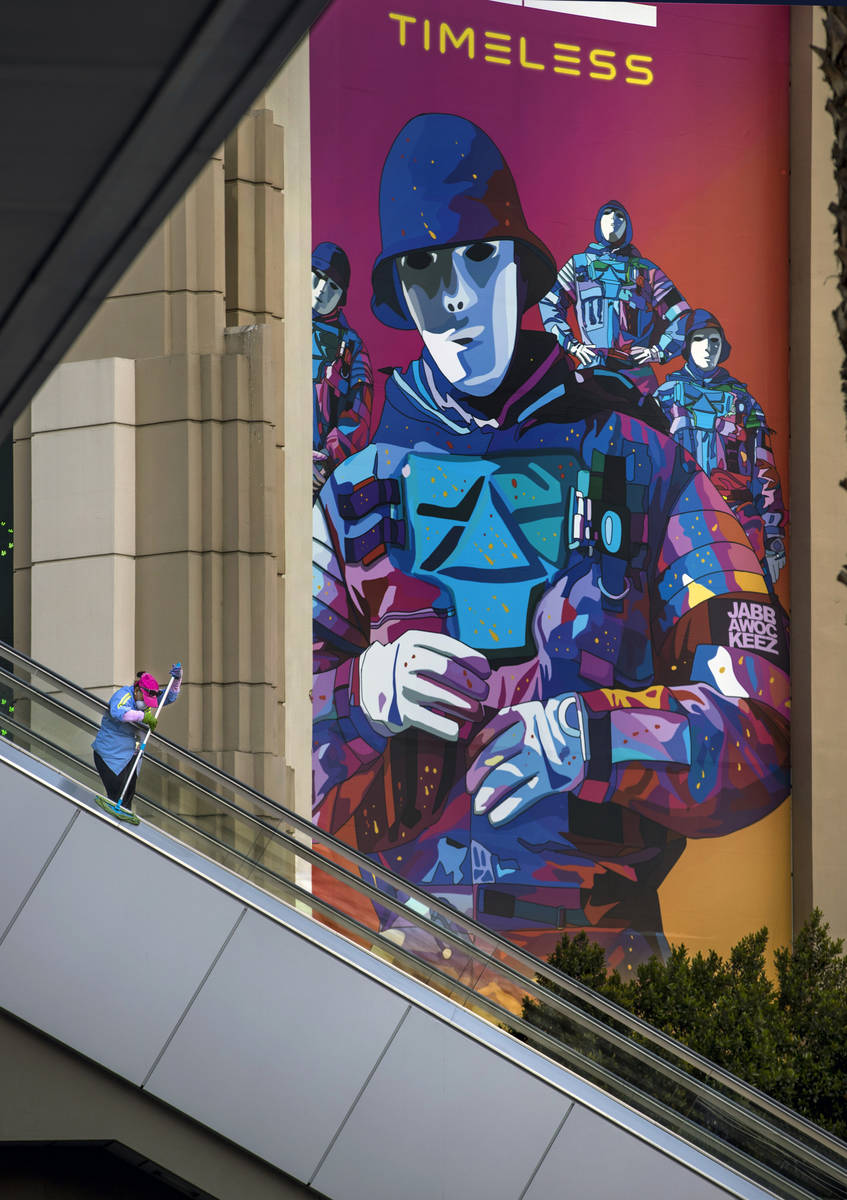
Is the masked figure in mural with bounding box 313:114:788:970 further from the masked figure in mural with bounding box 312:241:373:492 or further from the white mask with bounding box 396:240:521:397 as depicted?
the masked figure in mural with bounding box 312:241:373:492

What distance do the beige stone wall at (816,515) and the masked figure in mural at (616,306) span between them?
1.87m

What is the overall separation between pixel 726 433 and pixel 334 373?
542 centimetres

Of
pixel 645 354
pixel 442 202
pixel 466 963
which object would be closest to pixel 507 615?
pixel 645 354

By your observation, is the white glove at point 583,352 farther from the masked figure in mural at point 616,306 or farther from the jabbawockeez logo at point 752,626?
the jabbawockeez logo at point 752,626

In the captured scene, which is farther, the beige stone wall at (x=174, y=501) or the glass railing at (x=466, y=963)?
the beige stone wall at (x=174, y=501)

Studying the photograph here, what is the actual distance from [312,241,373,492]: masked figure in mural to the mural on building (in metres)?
0.05

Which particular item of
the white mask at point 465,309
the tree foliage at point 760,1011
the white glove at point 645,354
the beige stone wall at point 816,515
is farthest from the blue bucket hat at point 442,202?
the tree foliage at point 760,1011

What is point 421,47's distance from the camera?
788 inches

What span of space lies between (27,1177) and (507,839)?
10850mm

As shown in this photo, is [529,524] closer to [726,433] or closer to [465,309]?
[465,309]

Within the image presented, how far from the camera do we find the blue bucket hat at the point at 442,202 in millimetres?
19766

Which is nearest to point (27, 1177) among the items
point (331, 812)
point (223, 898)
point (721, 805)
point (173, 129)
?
point (223, 898)

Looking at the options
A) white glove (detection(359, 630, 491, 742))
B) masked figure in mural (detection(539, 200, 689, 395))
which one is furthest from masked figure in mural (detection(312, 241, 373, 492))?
masked figure in mural (detection(539, 200, 689, 395))

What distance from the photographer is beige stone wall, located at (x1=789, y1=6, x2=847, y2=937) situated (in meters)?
20.9
